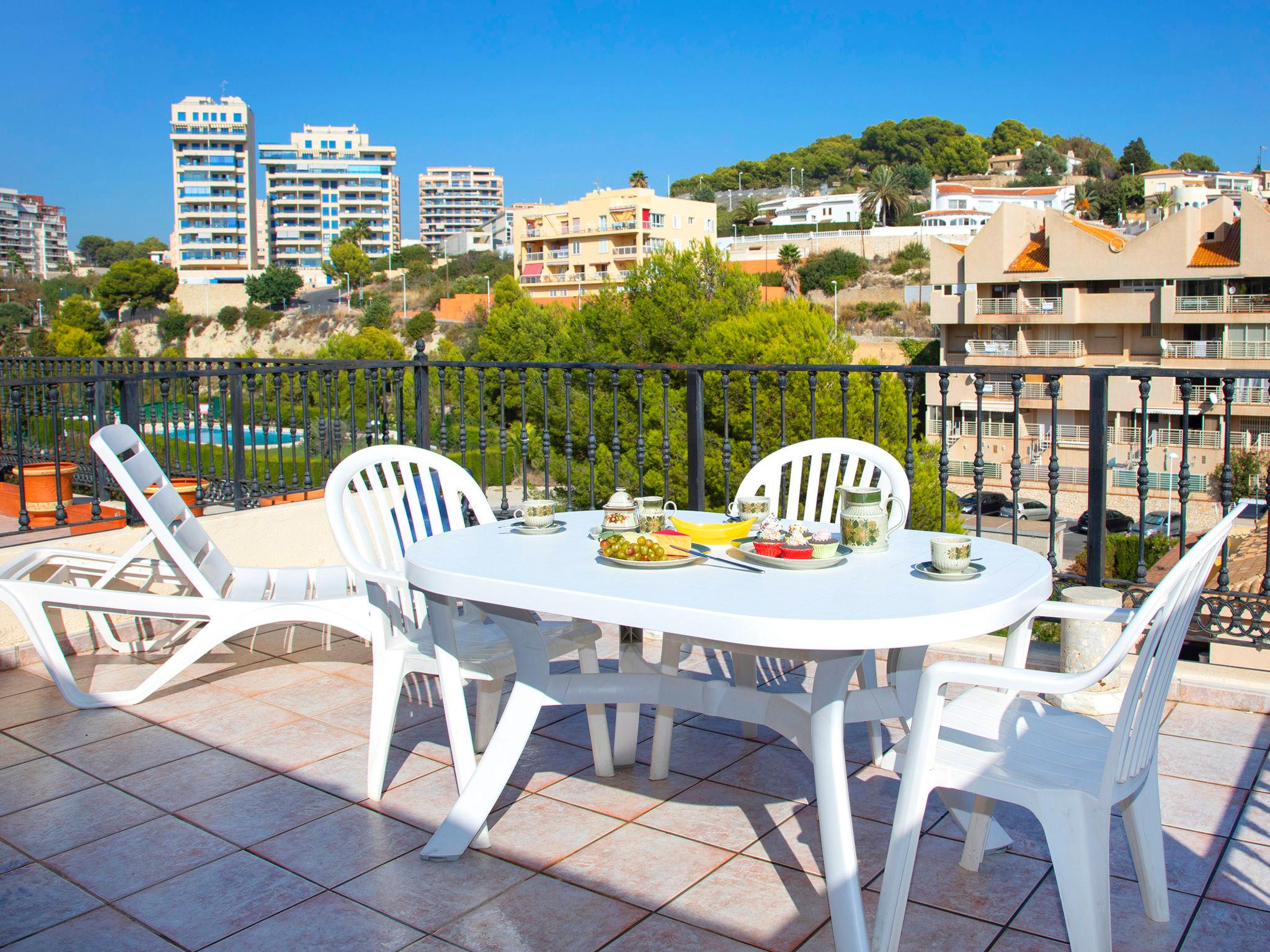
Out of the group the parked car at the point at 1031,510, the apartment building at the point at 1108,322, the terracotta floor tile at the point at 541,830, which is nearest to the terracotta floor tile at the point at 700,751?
the terracotta floor tile at the point at 541,830

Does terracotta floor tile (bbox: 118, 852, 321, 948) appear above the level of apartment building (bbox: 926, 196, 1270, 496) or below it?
below

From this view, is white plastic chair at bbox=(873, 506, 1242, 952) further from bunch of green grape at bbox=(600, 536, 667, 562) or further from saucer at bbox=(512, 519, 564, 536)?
saucer at bbox=(512, 519, 564, 536)

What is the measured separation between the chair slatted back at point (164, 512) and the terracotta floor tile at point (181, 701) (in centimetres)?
37

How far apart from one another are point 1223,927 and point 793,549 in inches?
44.7

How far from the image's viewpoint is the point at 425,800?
2.67 m

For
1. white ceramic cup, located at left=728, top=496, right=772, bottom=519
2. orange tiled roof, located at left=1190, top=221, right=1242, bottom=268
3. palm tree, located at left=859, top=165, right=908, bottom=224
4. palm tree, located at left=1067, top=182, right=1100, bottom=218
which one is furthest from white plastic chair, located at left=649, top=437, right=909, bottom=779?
palm tree, located at left=859, top=165, right=908, bottom=224

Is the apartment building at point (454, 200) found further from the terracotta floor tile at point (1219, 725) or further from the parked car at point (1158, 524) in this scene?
the terracotta floor tile at point (1219, 725)

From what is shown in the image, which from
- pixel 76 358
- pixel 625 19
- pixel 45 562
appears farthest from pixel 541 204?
pixel 45 562

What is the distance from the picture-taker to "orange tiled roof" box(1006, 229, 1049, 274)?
33188 mm

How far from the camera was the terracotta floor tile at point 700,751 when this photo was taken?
9.49 feet

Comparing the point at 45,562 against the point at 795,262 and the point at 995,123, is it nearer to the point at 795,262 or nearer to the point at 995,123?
the point at 795,262

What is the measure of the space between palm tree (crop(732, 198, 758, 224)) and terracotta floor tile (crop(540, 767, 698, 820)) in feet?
263

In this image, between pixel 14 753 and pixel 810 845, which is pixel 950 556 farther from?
pixel 14 753

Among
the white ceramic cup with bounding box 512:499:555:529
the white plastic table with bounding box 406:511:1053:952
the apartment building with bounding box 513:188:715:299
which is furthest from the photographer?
the apartment building with bounding box 513:188:715:299
